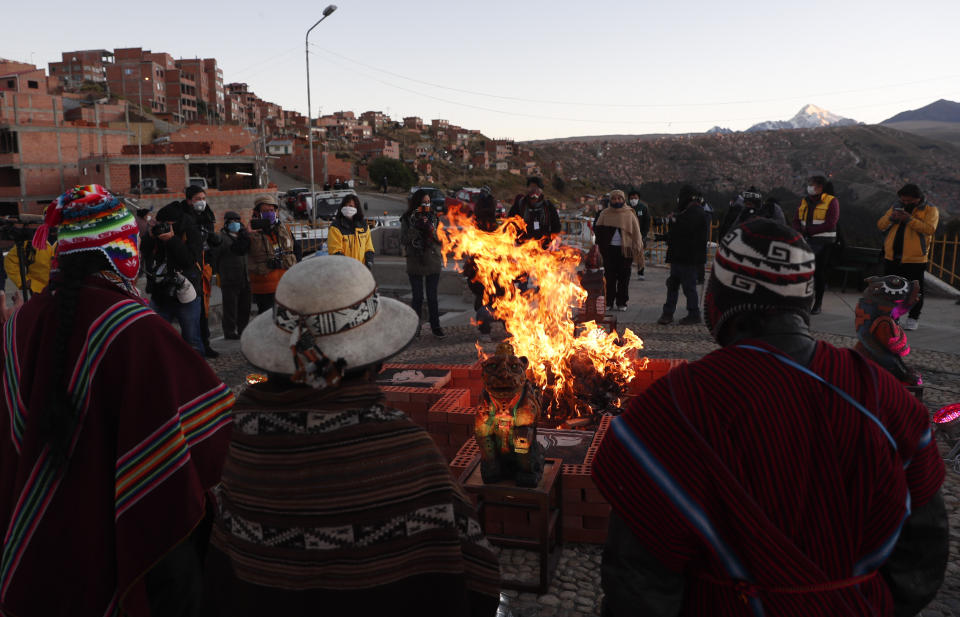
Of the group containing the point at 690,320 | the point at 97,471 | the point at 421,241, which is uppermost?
the point at 421,241

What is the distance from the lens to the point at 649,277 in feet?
47.5

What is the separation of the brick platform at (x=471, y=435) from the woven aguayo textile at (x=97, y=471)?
1.90m

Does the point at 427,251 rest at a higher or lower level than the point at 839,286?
higher

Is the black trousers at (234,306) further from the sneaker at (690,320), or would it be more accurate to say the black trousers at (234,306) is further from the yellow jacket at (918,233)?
the yellow jacket at (918,233)

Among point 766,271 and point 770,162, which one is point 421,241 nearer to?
point 766,271

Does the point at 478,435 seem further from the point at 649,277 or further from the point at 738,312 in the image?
the point at 649,277

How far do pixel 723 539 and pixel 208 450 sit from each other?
1.78 meters

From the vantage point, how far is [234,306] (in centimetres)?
925

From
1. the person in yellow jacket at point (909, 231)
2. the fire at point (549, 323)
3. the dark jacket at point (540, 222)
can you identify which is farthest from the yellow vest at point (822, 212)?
the fire at point (549, 323)

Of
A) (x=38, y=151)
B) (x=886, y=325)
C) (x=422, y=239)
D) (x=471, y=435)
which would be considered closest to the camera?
(x=471, y=435)

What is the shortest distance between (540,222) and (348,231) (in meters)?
2.67

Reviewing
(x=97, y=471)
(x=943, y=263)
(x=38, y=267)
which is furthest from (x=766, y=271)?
(x=943, y=263)

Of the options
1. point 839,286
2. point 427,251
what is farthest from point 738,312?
point 839,286

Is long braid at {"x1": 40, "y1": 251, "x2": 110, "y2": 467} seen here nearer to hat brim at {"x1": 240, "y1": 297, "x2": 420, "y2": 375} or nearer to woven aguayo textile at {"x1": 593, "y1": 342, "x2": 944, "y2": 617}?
hat brim at {"x1": 240, "y1": 297, "x2": 420, "y2": 375}
